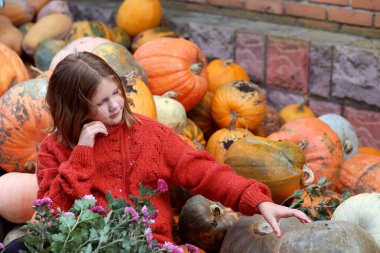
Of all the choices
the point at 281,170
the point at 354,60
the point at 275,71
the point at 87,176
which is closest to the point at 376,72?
the point at 354,60

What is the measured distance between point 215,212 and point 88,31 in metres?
2.34

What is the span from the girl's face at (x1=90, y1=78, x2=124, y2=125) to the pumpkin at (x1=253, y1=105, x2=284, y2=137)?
1.84 meters

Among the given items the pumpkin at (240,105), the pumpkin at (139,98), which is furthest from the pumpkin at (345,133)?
the pumpkin at (139,98)

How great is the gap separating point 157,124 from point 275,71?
7.11ft

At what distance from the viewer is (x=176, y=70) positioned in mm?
4199

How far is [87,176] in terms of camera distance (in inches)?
105

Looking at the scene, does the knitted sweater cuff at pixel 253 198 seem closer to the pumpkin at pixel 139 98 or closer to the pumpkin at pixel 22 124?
the pumpkin at pixel 139 98

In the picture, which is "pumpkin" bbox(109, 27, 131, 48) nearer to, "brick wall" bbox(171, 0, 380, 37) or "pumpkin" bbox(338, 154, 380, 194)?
"brick wall" bbox(171, 0, 380, 37)

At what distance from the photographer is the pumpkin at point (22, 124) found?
139 inches

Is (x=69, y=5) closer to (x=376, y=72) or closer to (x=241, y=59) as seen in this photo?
(x=241, y=59)

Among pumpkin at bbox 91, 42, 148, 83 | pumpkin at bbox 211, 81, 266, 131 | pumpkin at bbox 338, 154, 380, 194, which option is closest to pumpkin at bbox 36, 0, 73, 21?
pumpkin at bbox 91, 42, 148, 83

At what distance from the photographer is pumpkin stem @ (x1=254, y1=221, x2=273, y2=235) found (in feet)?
9.29

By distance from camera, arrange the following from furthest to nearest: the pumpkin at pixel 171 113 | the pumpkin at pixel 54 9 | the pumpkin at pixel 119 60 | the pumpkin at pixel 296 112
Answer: the pumpkin at pixel 54 9, the pumpkin at pixel 296 112, the pumpkin at pixel 119 60, the pumpkin at pixel 171 113

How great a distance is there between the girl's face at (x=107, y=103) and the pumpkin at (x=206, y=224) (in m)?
0.70
